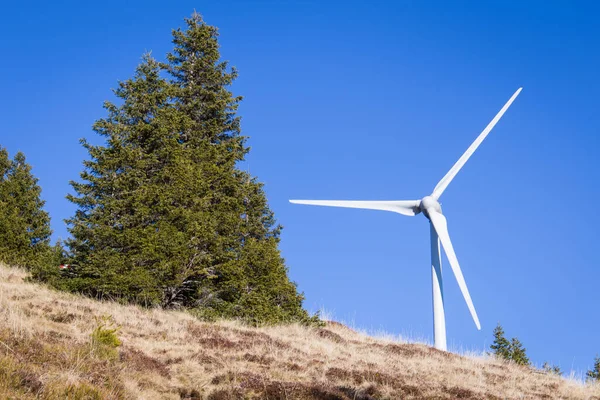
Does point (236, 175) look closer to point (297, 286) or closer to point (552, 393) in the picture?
point (297, 286)

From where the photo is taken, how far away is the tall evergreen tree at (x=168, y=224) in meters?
21.5

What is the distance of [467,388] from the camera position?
14727 mm

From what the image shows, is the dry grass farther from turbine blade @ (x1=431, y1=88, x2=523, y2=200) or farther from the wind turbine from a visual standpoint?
turbine blade @ (x1=431, y1=88, x2=523, y2=200)

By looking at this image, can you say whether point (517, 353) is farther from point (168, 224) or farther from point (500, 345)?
point (168, 224)

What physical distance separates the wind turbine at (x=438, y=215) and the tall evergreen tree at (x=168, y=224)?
4.74 metres

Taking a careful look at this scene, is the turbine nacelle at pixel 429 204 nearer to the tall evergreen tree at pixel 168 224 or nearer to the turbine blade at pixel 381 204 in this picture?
the turbine blade at pixel 381 204

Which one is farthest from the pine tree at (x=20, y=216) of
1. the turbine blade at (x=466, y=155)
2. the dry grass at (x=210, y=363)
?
the turbine blade at (x=466, y=155)

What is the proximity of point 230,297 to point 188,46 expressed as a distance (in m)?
17.6

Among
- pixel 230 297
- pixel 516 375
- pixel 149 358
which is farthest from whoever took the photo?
pixel 230 297

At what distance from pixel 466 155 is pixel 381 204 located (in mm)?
5017

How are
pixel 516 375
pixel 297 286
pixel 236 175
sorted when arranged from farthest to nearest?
pixel 236 175
pixel 297 286
pixel 516 375

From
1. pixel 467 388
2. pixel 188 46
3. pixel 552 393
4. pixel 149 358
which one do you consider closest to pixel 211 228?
pixel 149 358

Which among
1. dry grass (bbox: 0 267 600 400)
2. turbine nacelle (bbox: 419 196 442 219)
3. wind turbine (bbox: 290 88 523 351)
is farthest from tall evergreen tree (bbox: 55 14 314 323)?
turbine nacelle (bbox: 419 196 442 219)

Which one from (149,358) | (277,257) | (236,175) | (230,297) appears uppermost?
(236,175)
